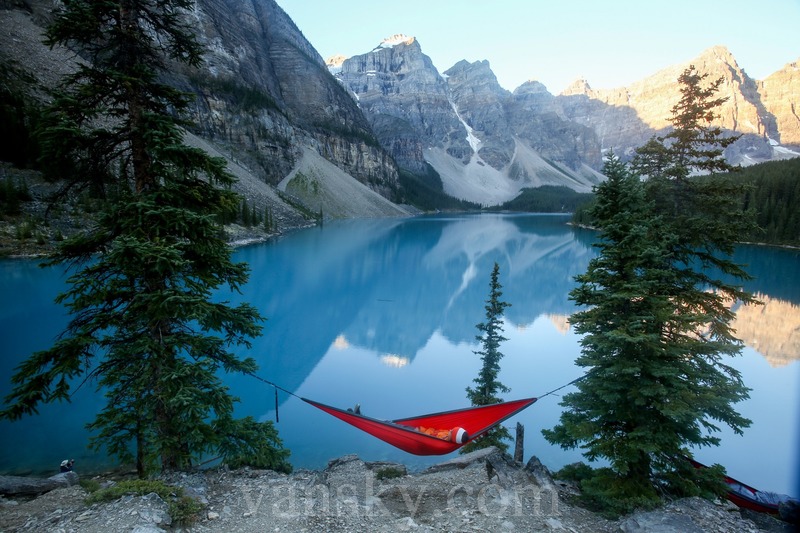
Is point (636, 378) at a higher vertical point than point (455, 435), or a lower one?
higher

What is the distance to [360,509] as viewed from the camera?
19.2 ft

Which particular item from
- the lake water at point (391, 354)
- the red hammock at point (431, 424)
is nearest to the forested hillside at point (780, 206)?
the lake water at point (391, 354)

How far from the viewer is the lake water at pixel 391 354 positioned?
11594mm

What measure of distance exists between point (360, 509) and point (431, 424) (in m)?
2.98

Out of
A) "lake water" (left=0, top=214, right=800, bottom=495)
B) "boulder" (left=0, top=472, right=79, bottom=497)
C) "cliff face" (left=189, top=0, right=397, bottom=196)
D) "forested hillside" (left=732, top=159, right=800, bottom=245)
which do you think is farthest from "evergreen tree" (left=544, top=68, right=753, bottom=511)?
"cliff face" (left=189, top=0, right=397, bottom=196)

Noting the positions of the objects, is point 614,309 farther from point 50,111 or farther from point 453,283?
point 453,283

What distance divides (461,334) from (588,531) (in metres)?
18.1

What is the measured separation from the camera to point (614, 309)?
705 cm

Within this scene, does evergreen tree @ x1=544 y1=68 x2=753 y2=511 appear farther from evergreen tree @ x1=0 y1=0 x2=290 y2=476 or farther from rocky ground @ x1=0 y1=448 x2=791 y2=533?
evergreen tree @ x1=0 y1=0 x2=290 y2=476

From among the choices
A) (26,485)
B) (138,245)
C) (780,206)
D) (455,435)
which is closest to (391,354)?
(455,435)

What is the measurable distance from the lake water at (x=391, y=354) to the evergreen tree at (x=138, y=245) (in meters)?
2.69

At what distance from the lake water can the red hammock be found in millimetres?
3347
